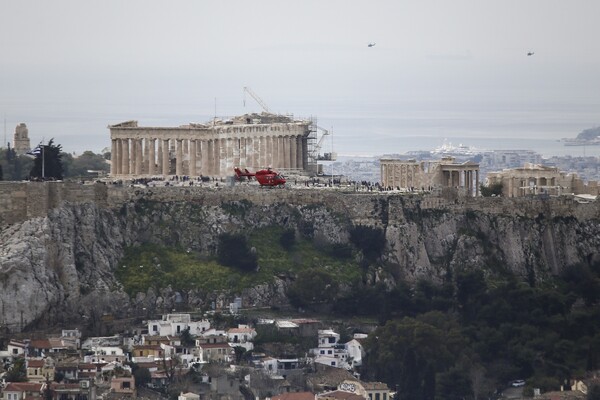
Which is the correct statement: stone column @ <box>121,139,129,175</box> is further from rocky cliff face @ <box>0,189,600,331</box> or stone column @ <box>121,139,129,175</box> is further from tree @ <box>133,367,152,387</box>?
tree @ <box>133,367,152,387</box>

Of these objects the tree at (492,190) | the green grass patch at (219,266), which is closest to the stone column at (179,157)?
the green grass patch at (219,266)

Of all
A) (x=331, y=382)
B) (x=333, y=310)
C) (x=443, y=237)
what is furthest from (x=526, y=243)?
(x=331, y=382)

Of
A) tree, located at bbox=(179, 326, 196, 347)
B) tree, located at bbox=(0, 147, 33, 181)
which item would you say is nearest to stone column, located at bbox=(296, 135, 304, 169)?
tree, located at bbox=(0, 147, 33, 181)

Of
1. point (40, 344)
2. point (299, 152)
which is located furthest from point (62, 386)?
point (299, 152)

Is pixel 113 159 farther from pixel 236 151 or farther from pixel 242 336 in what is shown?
pixel 242 336

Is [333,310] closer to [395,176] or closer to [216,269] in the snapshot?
[216,269]

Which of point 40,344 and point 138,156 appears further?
point 138,156
